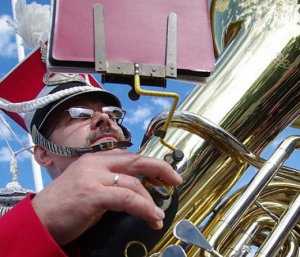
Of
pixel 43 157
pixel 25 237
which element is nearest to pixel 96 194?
pixel 25 237

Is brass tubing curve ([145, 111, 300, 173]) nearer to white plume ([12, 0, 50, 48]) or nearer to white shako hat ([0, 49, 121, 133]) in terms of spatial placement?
white shako hat ([0, 49, 121, 133])

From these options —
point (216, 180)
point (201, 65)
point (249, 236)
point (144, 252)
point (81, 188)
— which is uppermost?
point (201, 65)

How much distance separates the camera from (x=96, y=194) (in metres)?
0.68

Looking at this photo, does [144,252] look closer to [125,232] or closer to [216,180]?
[125,232]

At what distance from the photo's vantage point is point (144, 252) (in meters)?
0.77

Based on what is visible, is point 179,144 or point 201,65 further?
point 179,144

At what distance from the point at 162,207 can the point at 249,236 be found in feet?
2.72

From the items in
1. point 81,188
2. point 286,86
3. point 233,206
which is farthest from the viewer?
point 286,86

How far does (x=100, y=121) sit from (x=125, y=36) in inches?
25.3

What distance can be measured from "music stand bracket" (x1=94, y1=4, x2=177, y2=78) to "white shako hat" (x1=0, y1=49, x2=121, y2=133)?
828mm

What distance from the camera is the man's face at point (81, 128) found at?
1277 mm

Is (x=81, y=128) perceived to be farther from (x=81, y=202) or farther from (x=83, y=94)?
(x=81, y=202)

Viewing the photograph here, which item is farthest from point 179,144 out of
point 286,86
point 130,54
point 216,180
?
point 130,54

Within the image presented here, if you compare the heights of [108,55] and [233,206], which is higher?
[108,55]
